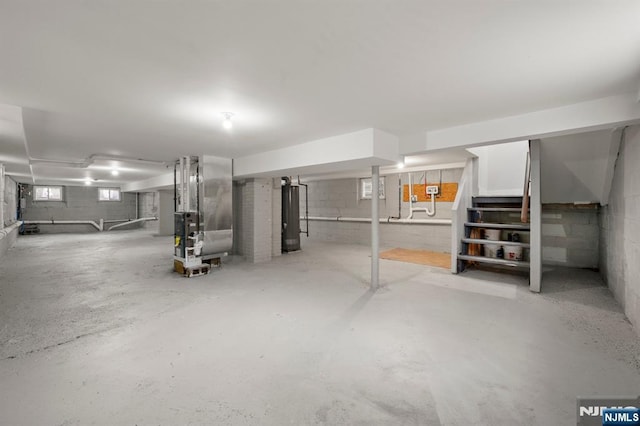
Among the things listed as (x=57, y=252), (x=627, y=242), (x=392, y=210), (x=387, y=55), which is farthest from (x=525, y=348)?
(x=57, y=252)

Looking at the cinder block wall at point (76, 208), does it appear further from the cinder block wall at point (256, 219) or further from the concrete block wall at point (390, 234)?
the cinder block wall at point (256, 219)

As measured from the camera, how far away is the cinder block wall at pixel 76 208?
1123cm

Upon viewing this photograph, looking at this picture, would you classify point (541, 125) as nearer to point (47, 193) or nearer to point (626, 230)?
point (626, 230)

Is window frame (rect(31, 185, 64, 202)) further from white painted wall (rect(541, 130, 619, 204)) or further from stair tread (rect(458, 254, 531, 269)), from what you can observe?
white painted wall (rect(541, 130, 619, 204))

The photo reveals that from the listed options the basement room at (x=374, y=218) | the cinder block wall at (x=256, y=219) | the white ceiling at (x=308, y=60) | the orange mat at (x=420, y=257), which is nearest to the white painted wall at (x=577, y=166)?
the basement room at (x=374, y=218)

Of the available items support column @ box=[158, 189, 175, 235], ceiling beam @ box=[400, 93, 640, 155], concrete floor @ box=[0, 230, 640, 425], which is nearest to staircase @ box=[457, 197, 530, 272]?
concrete floor @ box=[0, 230, 640, 425]

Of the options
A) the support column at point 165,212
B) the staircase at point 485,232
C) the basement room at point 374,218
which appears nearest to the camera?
the basement room at point 374,218

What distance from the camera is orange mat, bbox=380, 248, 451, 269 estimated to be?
544 centimetres

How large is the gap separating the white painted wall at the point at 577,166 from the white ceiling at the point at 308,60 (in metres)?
1.27

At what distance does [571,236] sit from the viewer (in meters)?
5.05

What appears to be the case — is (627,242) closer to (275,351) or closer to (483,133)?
(483,133)

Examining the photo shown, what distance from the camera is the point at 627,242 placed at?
9.65 feet

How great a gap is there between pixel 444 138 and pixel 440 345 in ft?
7.89

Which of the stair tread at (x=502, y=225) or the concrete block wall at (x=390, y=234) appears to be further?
the concrete block wall at (x=390, y=234)
